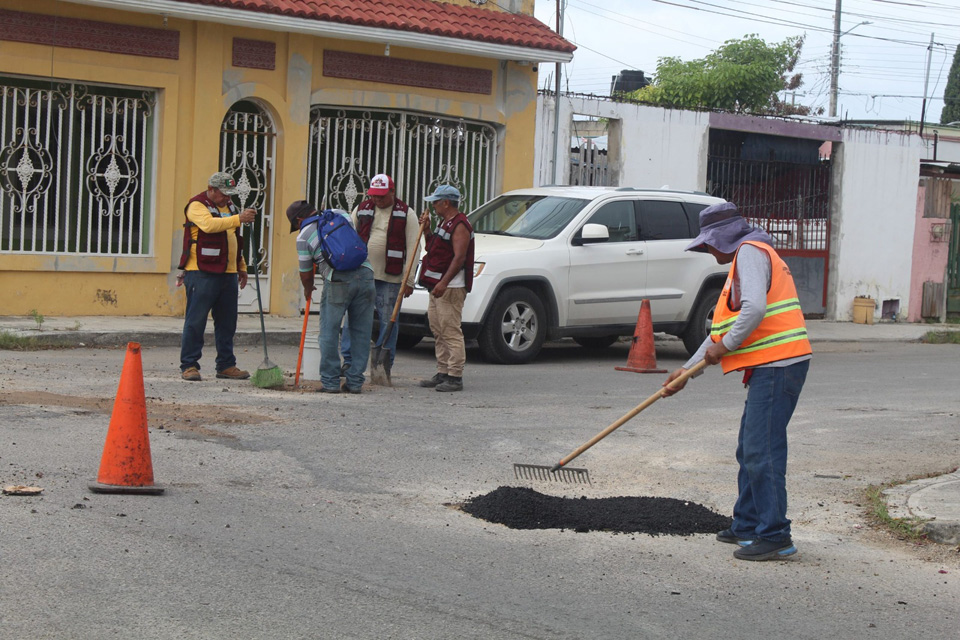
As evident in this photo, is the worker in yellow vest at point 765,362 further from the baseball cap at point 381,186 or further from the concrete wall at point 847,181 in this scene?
A: the concrete wall at point 847,181

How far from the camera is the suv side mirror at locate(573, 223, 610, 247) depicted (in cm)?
1323

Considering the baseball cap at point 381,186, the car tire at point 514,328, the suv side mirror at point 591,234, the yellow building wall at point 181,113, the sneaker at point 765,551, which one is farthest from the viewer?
the yellow building wall at point 181,113

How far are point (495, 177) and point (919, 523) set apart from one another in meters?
11.9

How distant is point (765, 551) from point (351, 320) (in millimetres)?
5434

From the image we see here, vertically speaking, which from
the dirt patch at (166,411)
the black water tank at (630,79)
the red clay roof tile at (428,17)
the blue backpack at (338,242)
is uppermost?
the black water tank at (630,79)

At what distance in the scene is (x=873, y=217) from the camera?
22.2 meters

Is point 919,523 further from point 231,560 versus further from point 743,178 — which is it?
point 743,178

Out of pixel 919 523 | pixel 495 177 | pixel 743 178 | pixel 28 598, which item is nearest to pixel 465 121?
pixel 495 177

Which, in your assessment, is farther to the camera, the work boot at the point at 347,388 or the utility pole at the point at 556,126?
the utility pole at the point at 556,126

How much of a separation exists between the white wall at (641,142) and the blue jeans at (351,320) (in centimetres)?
800

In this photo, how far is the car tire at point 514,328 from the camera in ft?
42.2

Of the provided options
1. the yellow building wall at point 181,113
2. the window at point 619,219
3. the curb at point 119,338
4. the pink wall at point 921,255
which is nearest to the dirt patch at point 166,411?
the curb at point 119,338

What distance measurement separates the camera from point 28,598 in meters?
4.62

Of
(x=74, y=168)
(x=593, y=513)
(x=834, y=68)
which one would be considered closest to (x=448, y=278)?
(x=593, y=513)
